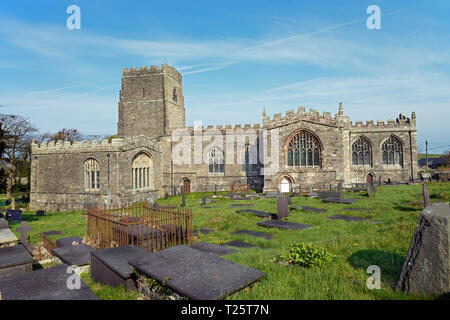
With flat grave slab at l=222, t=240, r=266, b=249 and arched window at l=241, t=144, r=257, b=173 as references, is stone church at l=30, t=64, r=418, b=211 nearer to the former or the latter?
arched window at l=241, t=144, r=257, b=173

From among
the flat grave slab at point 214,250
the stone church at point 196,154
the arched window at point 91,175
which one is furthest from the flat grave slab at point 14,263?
the arched window at point 91,175

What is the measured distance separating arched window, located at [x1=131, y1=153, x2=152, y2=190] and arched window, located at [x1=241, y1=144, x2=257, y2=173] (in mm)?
10279

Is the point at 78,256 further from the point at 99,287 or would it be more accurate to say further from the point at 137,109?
the point at 137,109

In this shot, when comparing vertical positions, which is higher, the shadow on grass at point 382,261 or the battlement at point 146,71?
the battlement at point 146,71

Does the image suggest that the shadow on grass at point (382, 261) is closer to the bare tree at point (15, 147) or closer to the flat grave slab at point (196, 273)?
the flat grave slab at point (196, 273)

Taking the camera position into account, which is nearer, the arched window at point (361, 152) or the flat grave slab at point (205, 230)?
the flat grave slab at point (205, 230)

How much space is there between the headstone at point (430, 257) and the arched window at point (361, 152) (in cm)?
3108

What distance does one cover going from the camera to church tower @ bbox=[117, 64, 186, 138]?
33.2 meters

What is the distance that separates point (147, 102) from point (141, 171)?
38.9ft

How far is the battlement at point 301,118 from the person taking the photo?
997 inches

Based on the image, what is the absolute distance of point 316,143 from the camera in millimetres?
25688

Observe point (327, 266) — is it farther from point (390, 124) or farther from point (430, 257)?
point (390, 124)

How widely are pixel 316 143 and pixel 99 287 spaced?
23.7 m
